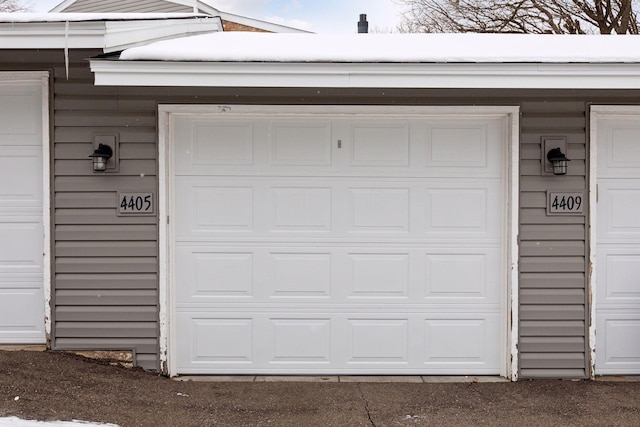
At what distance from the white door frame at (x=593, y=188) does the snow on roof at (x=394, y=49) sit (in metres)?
0.48

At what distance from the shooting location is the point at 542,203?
4586 mm

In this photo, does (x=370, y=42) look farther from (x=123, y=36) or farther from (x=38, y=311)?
(x=38, y=311)

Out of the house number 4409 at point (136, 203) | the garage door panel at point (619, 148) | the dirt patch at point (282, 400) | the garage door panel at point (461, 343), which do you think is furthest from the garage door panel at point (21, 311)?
the garage door panel at point (619, 148)

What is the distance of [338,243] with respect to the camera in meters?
4.71

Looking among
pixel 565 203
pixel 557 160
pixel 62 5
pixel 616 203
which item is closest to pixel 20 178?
pixel 557 160

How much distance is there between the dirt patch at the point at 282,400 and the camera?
3.70 metres

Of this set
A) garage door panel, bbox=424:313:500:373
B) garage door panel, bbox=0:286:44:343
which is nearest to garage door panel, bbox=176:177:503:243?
garage door panel, bbox=424:313:500:373

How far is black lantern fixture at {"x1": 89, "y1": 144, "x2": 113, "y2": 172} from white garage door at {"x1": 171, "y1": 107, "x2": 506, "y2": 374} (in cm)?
52

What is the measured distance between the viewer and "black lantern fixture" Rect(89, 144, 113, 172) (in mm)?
4430

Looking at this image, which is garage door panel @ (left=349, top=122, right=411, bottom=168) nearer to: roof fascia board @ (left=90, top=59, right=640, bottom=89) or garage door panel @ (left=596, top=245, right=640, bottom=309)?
roof fascia board @ (left=90, top=59, right=640, bottom=89)

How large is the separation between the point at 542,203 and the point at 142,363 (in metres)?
3.50

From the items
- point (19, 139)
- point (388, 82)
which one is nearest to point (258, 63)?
point (388, 82)

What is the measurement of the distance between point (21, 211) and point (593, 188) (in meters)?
4.68

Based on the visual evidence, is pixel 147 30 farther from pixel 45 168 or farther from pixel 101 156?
pixel 45 168
